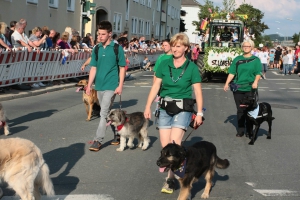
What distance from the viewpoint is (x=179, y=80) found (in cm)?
590

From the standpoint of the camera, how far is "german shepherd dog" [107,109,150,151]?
27.3 ft

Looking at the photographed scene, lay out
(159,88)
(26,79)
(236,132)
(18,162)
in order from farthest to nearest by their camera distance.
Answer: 1. (26,79)
2. (236,132)
3. (159,88)
4. (18,162)

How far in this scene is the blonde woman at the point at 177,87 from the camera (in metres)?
5.90

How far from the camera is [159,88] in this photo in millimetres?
6105

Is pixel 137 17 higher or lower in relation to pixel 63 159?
higher

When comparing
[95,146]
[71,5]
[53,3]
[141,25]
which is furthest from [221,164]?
[141,25]

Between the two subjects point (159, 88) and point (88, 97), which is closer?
point (159, 88)

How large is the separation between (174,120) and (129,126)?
2567mm

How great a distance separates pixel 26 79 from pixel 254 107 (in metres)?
9.24

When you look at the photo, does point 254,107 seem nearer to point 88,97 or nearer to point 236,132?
point 236,132

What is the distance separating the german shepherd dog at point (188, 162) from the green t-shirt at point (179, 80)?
26.4 inches

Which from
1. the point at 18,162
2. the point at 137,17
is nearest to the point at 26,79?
the point at 18,162

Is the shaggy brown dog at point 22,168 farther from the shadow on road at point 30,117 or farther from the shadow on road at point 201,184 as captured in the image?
the shadow on road at point 30,117

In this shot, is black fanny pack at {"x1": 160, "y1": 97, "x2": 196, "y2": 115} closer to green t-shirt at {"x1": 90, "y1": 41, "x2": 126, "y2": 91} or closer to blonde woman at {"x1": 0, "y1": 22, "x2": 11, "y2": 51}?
green t-shirt at {"x1": 90, "y1": 41, "x2": 126, "y2": 91}
